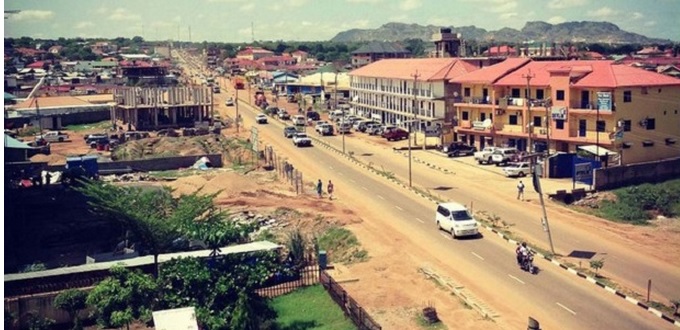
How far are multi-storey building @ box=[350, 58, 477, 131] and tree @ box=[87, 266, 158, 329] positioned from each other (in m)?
32.6

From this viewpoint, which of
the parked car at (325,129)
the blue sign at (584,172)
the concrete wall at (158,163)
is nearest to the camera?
the blue sign at (584,172)

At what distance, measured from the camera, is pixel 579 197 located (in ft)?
111

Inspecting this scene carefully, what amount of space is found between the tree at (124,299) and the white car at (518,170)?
24.2m

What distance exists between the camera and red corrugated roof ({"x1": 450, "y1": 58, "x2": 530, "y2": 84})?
152 ft

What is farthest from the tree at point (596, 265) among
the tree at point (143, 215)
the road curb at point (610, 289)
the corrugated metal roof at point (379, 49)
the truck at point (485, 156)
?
the corrugated metal roof at point (379, 49)

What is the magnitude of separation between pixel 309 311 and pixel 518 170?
21.6 metres

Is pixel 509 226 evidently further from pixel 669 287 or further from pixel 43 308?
pixel 43 308

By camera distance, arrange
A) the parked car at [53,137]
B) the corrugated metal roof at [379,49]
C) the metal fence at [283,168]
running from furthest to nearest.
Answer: the corrugated metal roof at [379,49], the parked car at [53,137], the metal fence at [283,168]

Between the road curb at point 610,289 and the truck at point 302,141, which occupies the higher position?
the truck at point 302,141

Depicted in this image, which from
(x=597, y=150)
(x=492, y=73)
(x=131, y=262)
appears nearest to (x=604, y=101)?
(x=597, y=150)

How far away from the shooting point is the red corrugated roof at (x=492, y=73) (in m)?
46.4

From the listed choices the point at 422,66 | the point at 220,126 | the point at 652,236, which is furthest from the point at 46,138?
the point at 652,236

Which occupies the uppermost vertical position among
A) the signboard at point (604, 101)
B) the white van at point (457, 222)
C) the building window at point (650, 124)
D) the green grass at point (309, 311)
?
the signboard at point (604, 101)

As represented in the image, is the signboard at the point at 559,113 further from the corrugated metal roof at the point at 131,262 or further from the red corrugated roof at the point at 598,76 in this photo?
the corrugated metal roof at the point at 131,262
